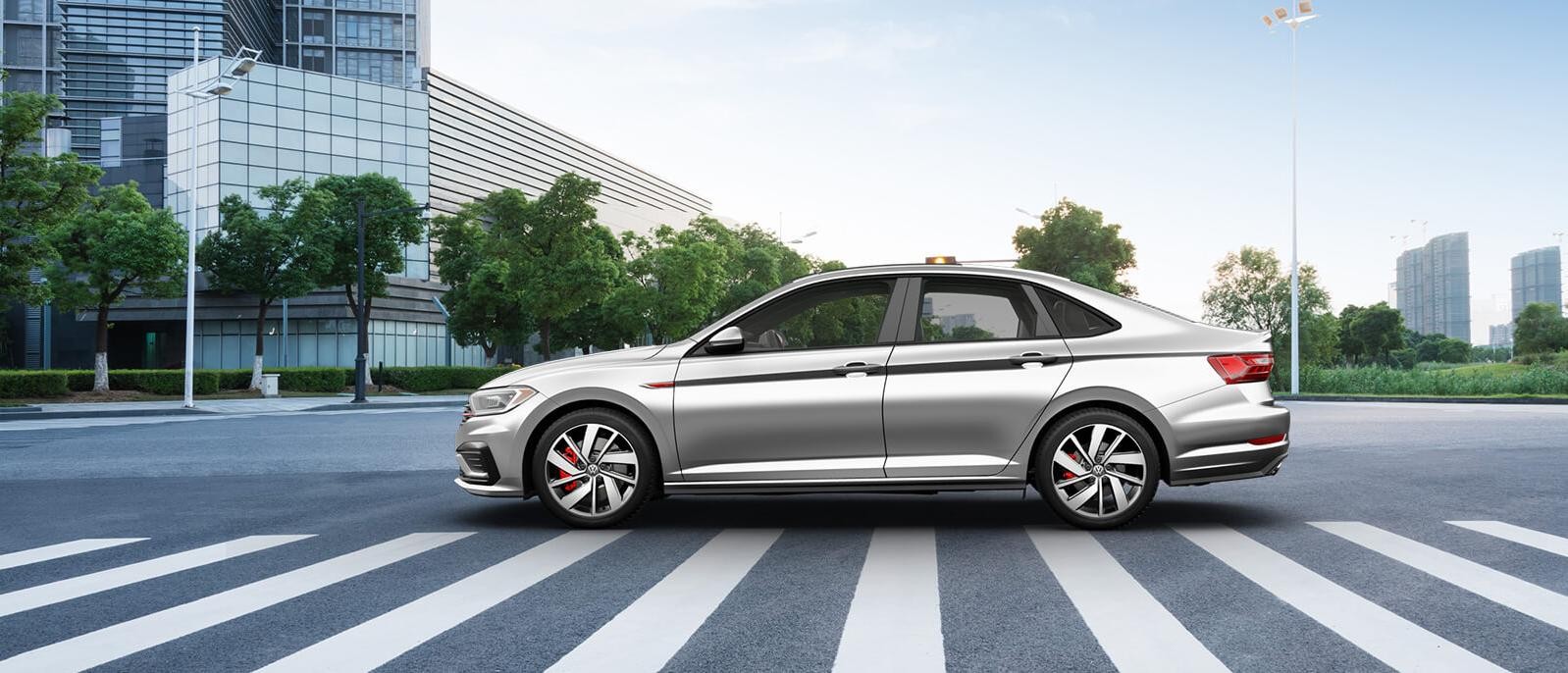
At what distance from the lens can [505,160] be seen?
87.8 meters

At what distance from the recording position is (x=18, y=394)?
1283 inches

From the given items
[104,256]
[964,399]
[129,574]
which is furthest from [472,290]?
[964,399]

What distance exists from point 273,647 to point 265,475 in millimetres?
8232

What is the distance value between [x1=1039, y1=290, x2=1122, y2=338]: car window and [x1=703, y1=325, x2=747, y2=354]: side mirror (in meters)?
2.04

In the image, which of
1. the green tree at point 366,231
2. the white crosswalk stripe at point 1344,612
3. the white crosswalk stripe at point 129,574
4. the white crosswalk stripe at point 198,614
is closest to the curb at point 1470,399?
the white crosswalk stripe at point 1344,612

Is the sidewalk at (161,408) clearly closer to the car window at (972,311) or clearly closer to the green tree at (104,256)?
the green tree at (104,256)

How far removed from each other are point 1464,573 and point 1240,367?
1.76 m

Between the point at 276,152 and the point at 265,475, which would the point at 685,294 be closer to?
the point at 276,152

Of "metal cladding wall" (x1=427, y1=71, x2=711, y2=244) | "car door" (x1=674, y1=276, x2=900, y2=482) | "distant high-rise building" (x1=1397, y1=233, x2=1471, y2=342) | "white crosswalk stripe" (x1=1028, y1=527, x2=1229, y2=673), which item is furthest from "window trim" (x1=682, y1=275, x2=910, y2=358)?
"distant high-rise building" (x1=1397, y1=233, x2=1471, y2=342)

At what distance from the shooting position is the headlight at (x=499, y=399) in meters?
7.12

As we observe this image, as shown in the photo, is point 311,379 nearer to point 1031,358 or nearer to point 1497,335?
point 1031,358

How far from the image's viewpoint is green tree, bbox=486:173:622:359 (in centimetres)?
4481

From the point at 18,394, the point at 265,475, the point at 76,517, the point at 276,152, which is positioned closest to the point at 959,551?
the point at 76,517

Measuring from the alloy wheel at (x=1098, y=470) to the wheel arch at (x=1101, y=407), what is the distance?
136 mm
